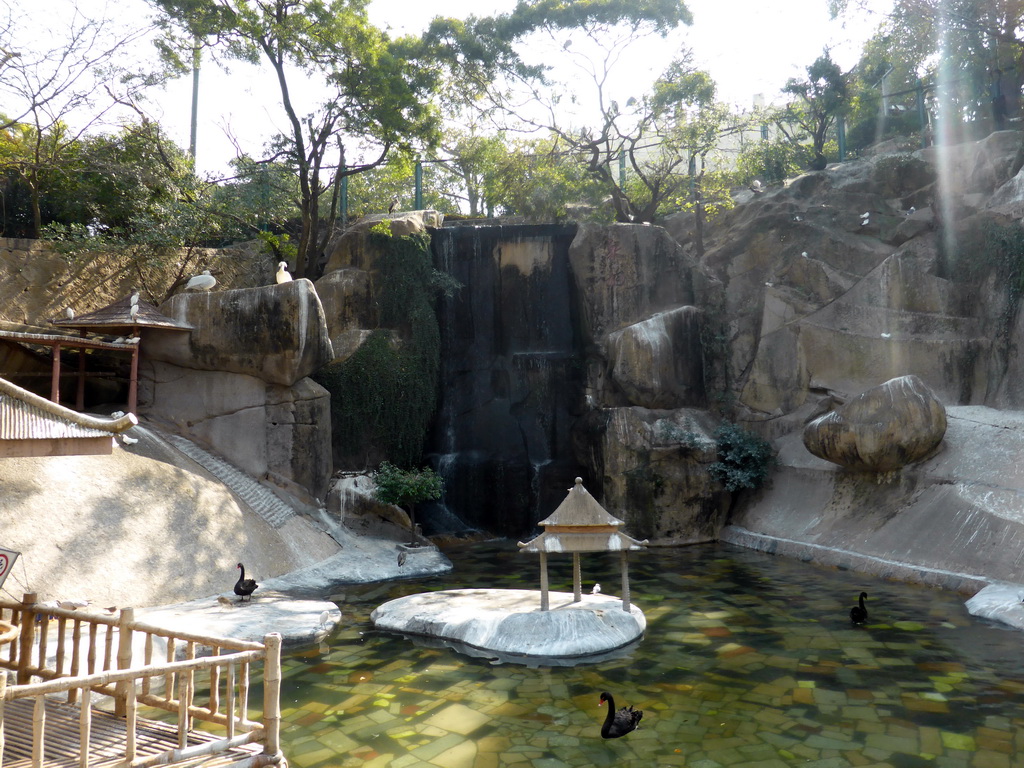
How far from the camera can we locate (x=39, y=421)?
8.81 metres

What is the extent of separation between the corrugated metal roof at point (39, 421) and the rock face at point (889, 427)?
1493 cm

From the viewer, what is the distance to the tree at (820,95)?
2959 cm

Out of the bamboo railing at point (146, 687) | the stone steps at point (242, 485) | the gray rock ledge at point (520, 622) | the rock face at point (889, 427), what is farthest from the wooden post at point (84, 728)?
the rock face at point (889, 427)

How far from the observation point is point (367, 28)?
67.4 feet

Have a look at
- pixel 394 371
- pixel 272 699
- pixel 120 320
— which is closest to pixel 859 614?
pixel 272 699

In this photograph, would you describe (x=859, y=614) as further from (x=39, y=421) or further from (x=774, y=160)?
(x=774, y=160)

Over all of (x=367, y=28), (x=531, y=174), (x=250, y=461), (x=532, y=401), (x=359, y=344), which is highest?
(x=367, y=28)

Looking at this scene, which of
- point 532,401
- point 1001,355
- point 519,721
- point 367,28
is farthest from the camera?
point 532,401

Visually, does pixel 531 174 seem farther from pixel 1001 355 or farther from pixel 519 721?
pixel 519 721

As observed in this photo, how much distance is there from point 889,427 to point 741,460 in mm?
4110

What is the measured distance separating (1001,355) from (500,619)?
14.2 m

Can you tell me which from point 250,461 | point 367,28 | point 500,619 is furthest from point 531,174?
point 500,619

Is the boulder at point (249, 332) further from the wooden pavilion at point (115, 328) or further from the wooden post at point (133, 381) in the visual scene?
the wooden post at point (133, 381)

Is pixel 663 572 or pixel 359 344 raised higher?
pixel 359 344
